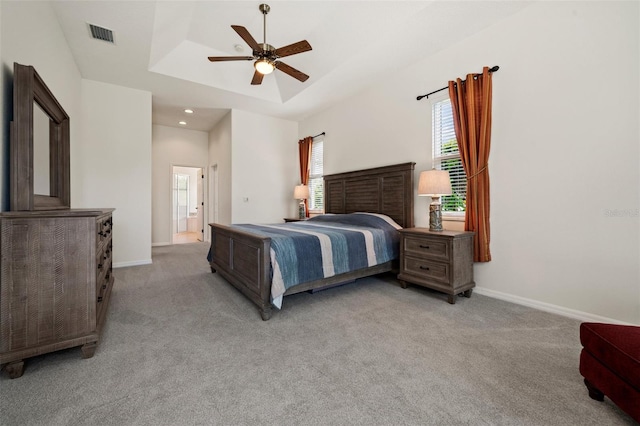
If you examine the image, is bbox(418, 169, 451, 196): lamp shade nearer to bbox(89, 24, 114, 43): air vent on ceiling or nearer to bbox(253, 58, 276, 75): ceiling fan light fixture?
bbox(253, 58, 276, 75): ceiling fan light fixture

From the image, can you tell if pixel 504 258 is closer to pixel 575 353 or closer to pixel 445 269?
pixel 445 269

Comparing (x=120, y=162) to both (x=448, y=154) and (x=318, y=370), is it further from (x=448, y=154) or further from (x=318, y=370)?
(x=448, y=154)

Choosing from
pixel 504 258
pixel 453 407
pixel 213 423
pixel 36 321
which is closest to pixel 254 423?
pixel 213 423

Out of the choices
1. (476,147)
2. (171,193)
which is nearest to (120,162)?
(171,193)

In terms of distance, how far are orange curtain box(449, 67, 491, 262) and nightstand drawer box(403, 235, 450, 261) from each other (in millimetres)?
475

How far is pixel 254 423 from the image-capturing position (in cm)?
116

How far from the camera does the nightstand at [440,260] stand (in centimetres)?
257

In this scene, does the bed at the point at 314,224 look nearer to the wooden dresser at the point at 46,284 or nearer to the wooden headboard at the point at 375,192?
the wooden headboard at the point at 375,192

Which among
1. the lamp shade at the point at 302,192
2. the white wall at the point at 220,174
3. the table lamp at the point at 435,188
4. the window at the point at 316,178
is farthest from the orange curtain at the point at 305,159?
the table lamp at the point at 435,188

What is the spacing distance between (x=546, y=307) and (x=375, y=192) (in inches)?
93.4

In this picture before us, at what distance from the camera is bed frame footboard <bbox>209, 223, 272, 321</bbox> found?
2.25 meters

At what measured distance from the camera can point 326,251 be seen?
8.61 feet

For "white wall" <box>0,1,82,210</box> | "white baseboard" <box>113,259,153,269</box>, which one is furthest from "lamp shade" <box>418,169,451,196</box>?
"white baseboard" <box>113,259,153,269</box>

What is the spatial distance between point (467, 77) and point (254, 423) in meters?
3.54
